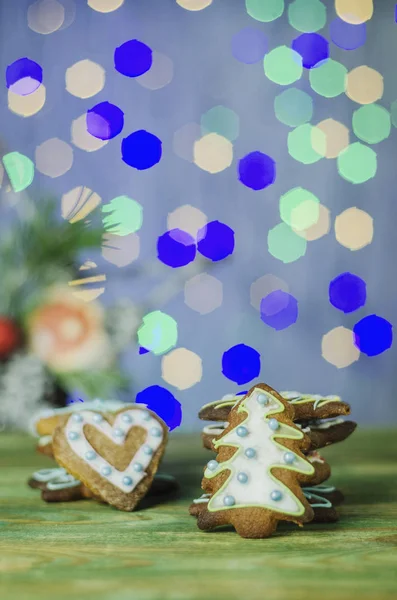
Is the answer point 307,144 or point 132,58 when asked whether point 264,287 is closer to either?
point 307,144

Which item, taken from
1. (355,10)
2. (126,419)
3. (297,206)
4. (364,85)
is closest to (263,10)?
(355,10)

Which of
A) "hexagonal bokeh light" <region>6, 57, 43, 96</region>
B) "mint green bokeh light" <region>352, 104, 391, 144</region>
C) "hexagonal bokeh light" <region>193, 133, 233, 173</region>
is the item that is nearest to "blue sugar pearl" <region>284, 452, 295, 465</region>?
"hexagonal bokeh light" <region>193, 133, 233, 173</region>

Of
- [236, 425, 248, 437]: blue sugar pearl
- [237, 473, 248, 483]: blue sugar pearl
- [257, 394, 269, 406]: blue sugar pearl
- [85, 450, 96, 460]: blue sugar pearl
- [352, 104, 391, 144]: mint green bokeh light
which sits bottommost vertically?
[237, 473, 248, 483]: blue sugar pearl

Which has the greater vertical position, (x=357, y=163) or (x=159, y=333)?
(x=357, y=163)

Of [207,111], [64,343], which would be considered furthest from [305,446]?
[207,111]

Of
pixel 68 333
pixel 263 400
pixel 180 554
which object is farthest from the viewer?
pixel 68 333

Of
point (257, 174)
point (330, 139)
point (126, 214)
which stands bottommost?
point (126, 214)

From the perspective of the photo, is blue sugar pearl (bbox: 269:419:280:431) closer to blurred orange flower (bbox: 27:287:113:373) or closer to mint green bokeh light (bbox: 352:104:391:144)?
blurred orange flower (bbox: 27:287:113:373)
